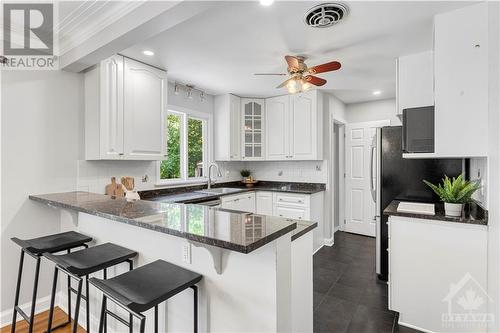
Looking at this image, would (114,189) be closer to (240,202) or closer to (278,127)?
(240,202)

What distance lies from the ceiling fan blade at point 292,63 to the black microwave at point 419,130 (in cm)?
102

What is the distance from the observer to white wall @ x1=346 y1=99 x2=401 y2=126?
4535mm

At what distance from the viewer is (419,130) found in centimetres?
210

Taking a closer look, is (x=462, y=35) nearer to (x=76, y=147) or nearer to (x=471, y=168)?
(x=471, y=168)

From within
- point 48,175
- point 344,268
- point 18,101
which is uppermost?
point 18,101

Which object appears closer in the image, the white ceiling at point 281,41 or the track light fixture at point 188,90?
the white ceiling at point 281,41

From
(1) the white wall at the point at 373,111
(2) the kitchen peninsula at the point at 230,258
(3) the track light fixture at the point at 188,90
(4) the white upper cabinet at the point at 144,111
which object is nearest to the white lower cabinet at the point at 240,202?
(4) the white upper cabinet at the point at 144,111

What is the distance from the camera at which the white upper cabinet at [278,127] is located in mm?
4234

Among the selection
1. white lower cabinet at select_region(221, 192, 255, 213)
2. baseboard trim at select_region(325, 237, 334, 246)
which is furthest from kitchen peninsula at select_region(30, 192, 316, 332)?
baseboard trim at select_region(325, 237, 334, 246)

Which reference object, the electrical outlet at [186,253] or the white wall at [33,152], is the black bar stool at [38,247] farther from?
the electrical outlet at [186,253]

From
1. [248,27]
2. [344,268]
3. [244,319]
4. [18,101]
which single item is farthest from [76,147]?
[344,268]

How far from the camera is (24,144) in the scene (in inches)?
88.7

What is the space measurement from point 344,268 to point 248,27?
2.97 m

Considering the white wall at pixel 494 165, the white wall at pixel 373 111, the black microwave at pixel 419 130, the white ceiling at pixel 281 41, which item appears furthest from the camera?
the white wall at pixel 373 111
